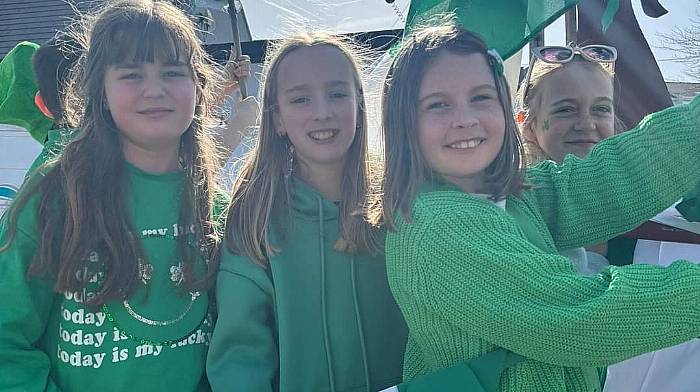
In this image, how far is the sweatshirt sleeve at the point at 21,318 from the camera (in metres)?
1.60

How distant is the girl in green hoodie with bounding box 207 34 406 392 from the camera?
5.49 feet

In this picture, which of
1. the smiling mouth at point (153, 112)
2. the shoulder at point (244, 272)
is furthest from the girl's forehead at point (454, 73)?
the smiling mouth at point (153, 112)

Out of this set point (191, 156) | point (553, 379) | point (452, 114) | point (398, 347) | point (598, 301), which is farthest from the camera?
point (191, 156)

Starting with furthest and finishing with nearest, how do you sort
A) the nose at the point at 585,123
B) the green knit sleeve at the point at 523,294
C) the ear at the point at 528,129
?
the ear at the point at 528,129
the nose at the point at 585,123
the green knit sleeve at the point at 523,294

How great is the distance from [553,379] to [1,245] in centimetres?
135

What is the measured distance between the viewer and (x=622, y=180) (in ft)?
5.60

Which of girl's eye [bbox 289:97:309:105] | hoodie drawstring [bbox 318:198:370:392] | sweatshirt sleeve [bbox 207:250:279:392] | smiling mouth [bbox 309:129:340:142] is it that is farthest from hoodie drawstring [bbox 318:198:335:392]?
girl's eye [bbox 289:97:309:105]

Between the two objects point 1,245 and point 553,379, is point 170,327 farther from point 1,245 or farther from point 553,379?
point 553,379

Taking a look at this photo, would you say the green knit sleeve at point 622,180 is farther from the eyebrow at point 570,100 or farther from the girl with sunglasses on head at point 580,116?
the eyebrow at point 570,100

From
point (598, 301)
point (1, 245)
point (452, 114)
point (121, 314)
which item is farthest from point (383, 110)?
point (1, 245)

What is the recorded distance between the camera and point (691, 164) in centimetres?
164

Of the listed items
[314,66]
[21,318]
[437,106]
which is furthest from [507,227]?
[21,318]

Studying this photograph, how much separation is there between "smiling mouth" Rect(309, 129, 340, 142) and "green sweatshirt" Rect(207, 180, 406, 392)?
0.15 m

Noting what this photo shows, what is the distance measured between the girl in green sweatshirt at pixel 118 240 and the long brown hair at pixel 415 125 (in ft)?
1.88
